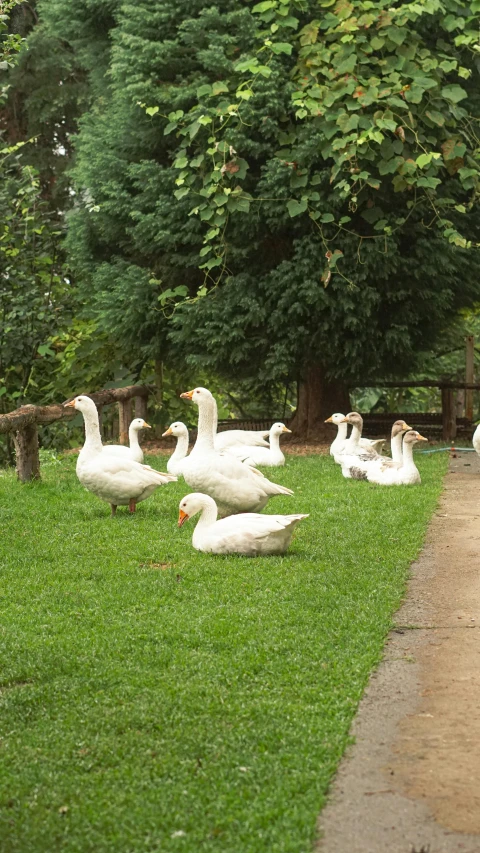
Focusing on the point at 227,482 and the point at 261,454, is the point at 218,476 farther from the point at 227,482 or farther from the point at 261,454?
the point at 261,454

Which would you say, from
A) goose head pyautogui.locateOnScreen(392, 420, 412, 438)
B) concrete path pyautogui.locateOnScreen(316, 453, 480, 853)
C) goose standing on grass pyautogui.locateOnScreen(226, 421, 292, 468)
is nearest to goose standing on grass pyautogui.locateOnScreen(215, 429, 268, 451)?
goose standing on grass pyautogui.locateOnScreen(226, 421, 292, 468)

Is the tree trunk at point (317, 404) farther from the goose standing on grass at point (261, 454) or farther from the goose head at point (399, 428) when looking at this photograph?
the goose head at point (399, 428)

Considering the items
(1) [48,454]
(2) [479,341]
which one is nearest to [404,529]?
(1) [48,454]

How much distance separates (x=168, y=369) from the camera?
16.8m

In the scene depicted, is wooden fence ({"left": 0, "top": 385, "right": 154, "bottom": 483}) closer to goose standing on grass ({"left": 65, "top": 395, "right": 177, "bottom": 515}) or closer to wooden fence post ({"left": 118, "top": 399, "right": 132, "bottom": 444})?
goose standing on grass ({"left": 65, "top": 395, "right": 177, "bottom": 515})

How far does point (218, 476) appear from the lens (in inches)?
324

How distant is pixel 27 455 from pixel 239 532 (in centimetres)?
457

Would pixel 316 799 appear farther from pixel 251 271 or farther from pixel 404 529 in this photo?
pixel 251 271

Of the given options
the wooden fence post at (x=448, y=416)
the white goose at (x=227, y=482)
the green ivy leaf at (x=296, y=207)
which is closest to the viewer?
the white goose at (x=227, y=482)

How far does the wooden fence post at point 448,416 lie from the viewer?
1677cm

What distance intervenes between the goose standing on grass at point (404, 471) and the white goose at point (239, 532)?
4.00 meters

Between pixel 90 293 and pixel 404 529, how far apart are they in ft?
28.2

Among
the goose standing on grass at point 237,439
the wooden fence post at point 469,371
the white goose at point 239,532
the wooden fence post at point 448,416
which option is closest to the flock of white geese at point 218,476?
the white goose at point 239,532

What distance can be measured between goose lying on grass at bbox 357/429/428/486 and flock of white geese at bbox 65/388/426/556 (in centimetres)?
1
